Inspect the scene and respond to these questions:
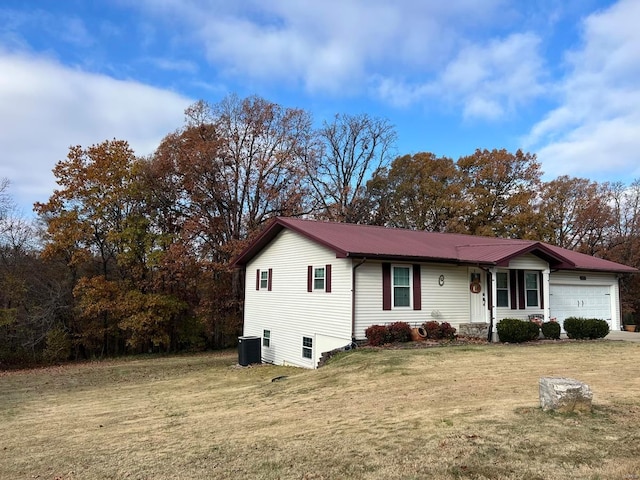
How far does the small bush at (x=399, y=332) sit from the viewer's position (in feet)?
→ 47.8

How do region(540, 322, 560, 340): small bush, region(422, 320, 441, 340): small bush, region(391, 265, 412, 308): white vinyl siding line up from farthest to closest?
1. region(540, 322, 560, 340): small bush
2. region(391, 265, 412, 308): white vinyl siding
3. region(422, 320, 441, 340): small bush

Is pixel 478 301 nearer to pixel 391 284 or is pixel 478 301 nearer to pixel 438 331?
pixel 438 331

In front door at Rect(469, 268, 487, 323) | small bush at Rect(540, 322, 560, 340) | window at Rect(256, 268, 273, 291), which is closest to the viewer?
small bush at Rect(540, 322, 560, 340)

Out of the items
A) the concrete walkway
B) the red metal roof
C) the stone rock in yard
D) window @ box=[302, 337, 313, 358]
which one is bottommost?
window @ box=[302, 337, 313, 358]

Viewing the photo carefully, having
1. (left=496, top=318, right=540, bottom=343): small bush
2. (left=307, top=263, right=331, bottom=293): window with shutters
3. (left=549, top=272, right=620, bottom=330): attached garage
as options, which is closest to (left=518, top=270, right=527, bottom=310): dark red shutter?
(left=549, top=272, right=620, bottom=330): attached garage

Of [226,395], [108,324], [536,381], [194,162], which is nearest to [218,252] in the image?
[194,162]

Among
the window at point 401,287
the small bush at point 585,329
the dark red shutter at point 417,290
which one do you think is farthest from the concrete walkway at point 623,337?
the window at point 401,287

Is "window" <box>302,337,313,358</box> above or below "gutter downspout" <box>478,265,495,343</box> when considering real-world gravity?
below

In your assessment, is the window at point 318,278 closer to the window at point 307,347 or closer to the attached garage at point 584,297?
the window at point 307,347

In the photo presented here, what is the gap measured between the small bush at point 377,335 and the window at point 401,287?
1.34 m

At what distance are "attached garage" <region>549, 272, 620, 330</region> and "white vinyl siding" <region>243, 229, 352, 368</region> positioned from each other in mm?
9182

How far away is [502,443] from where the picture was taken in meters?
5.06

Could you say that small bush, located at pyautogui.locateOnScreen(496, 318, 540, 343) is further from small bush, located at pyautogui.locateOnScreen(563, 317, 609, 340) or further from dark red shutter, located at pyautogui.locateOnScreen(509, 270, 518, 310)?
dark red shutter, located at pyautogui.locateOnScreen(509, 270, 518, 310)

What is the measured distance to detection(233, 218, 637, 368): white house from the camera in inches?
600
